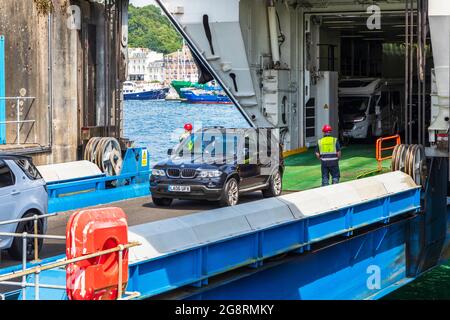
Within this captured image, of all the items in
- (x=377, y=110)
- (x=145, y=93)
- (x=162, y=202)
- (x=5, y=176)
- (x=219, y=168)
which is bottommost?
(x=162, y=202)

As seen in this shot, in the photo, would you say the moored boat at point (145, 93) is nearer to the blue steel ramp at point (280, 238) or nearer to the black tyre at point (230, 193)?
the black tyre at point (230, 193)

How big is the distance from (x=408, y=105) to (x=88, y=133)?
8.11m

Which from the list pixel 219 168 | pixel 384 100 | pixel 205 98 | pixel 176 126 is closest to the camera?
pixel 219 168

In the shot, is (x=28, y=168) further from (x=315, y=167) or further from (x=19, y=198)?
(x=315, y=167)

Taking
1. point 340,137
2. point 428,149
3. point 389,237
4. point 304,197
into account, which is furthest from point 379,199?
point 340,137

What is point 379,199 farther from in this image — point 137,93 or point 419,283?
point 137,93

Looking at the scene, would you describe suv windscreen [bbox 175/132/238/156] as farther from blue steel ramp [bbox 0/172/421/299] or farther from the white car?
the white car

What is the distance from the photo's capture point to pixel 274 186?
19.7m

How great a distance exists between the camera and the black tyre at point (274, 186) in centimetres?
1955

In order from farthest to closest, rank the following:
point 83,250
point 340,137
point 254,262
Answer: point 340,137, point 254,262, point 83,250

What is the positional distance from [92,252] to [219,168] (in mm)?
9155

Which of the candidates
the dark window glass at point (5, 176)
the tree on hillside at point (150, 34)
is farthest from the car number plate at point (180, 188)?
the tree on hillside at point (150, 34)

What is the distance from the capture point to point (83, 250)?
870cm

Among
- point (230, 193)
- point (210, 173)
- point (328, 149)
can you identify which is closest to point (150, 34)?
point (328, 149)
